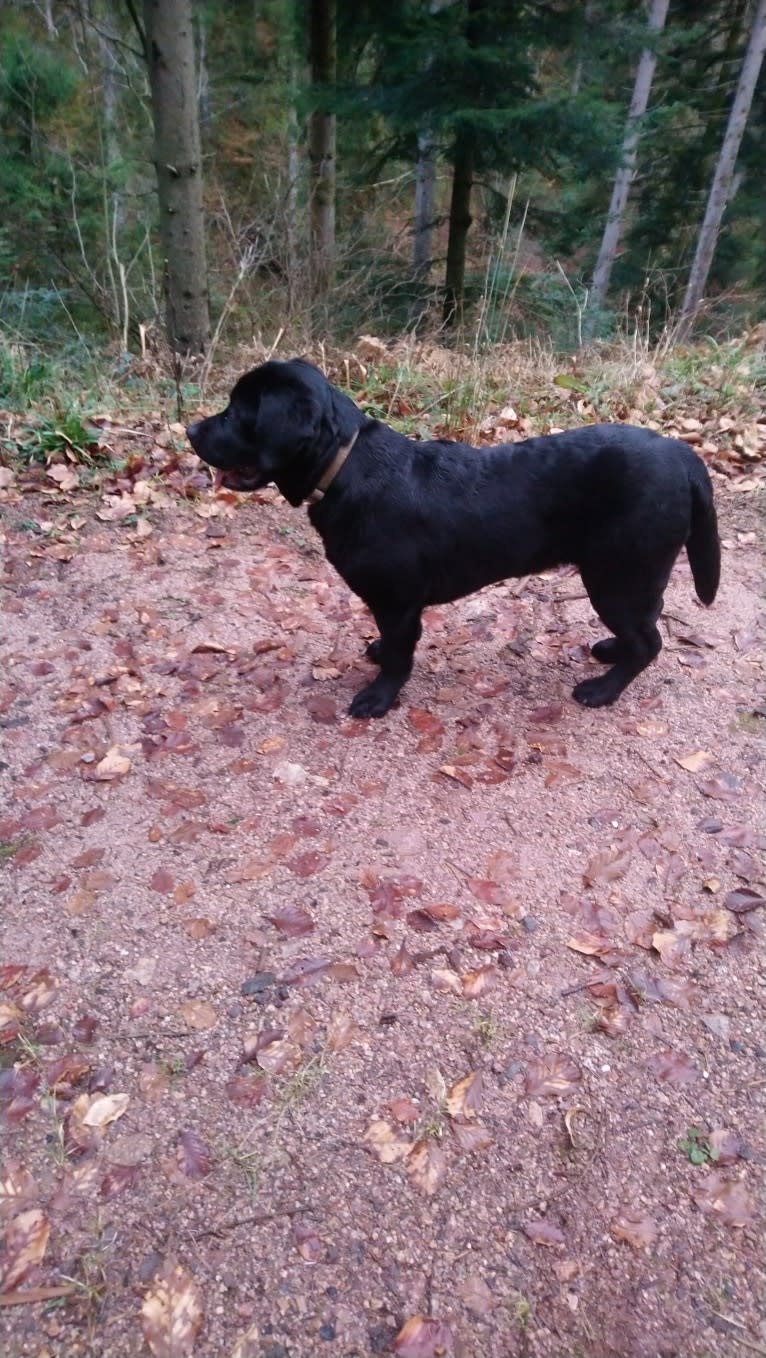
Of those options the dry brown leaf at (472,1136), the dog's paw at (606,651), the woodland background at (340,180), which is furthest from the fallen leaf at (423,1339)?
the woodland background at (340,180)

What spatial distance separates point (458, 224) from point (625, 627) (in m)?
9.52

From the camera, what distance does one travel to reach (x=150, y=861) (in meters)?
2.68

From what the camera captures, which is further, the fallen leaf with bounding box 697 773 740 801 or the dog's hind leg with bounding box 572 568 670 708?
the dog's hind leg with bounding box 572 568 670 708

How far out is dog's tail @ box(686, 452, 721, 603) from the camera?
3.01 metres

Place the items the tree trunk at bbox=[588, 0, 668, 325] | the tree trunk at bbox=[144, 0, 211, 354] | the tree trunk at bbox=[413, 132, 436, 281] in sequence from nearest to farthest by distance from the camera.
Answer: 1. the tree trunk at bbox=[144, 0, 211, 354]
2. the tree trunk at bbox=[413, 132, 436, 281]
3. the tree trunk at bbox=[588, 0, 668, 325]

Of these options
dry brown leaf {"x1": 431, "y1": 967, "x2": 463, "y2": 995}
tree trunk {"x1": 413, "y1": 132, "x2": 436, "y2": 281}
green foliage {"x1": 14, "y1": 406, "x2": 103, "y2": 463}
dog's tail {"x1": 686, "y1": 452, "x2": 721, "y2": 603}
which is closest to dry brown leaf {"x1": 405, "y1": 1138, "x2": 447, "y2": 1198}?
dry brown leaf {"x1": 431, "y1": 967, "x2": 463, "y2": 995}

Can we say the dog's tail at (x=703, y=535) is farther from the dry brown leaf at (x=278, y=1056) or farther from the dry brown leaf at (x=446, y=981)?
the dry brown leaf at (x=278, y=1056)

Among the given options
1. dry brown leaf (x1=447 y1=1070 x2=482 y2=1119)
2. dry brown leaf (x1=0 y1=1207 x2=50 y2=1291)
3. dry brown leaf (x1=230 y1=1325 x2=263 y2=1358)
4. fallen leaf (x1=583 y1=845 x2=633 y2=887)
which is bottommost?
fallen leaf (x1=583 y1=845 x2=633 y2=887)

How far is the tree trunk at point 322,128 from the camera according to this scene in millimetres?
9078

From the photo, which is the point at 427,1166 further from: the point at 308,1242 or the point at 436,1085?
the point at 308,1242

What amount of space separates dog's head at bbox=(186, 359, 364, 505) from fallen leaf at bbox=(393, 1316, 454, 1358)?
254cm

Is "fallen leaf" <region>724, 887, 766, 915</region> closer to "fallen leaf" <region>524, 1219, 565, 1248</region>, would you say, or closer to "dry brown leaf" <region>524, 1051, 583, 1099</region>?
"dry brown leaf" <region>524, 1051, 583, 1099</region>

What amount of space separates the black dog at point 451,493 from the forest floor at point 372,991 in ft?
2.27

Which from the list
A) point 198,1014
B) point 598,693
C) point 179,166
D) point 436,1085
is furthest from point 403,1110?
point 179,166
